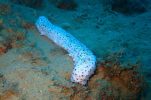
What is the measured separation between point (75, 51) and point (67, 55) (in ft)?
1.10

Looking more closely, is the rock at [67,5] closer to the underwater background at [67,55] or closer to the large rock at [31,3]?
the underwater background at [67,55]

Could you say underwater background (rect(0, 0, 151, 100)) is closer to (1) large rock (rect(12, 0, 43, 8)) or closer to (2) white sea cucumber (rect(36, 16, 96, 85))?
(1) large rock (rect(12, 0, 43, 8))

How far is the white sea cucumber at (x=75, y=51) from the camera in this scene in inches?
171

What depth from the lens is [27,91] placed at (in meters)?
3.99

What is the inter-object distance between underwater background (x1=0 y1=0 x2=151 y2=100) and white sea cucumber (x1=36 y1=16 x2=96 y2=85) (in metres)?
0.13

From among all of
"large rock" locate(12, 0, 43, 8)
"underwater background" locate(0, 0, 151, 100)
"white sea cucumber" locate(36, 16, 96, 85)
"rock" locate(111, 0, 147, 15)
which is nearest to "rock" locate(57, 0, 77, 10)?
"underwater background" locate(0, 0, 151, 100)

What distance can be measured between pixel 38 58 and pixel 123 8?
5.74 m

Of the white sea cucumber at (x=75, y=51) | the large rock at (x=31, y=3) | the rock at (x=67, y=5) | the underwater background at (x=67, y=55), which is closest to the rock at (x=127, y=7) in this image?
the underwater background at (x=67, y=55)

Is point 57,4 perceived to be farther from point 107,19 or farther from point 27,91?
point 27,91

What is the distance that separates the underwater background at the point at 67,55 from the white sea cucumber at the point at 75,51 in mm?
130

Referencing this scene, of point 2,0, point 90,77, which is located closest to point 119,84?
point 90,77

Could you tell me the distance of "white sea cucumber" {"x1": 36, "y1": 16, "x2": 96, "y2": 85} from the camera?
4.35 m

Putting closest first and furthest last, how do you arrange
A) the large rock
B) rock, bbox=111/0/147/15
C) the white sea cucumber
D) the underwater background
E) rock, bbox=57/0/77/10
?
1. the underwater background
2. the white sea cucumber
3. the large rock
4. rock, bbox=57/0/77/10
5. rock, bbox=111/0/147/15

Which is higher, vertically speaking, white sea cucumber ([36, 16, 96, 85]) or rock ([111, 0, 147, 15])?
rock ([111, 0, 147, 15])
